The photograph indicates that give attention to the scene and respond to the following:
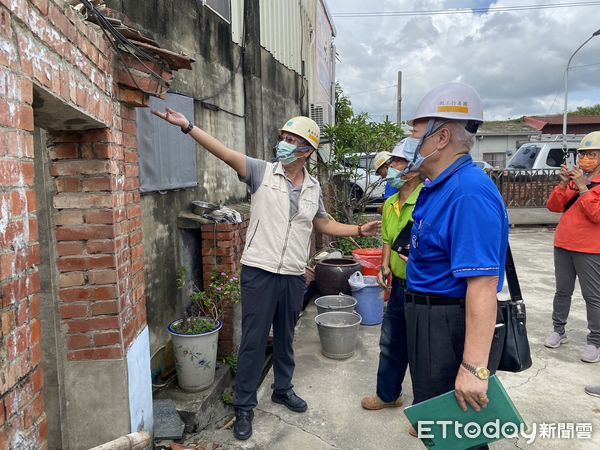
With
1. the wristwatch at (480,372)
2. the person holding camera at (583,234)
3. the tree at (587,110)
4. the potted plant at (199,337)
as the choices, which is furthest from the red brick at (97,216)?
the tree at (587,110)

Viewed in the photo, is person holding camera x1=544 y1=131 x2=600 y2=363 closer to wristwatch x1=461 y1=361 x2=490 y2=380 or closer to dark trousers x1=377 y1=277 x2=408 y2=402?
dark trousers x1=377 y1=277 x2=408 y2=402

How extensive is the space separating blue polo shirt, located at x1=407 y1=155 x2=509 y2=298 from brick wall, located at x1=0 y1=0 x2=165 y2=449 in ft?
4.73

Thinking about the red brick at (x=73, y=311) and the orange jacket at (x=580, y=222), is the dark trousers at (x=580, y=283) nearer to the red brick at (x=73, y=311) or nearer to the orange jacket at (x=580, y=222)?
the orange jacket at (x=580, y=222)

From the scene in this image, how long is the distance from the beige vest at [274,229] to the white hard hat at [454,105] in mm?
1208

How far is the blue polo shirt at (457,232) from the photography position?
1727mm

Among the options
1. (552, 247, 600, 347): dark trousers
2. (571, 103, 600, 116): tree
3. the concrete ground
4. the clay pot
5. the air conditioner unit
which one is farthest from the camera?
(571, 103, 600, 116): tree

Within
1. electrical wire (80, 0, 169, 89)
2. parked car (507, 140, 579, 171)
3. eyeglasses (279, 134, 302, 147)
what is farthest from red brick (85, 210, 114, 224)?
parked car (507, 140, 579, 171)

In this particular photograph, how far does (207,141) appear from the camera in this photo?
2686mm

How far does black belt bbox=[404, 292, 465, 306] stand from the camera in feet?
6.30

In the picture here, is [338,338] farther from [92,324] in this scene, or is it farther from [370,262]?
[92,324]

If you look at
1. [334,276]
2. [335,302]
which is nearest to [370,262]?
[334,276]

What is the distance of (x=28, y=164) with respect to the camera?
146cm

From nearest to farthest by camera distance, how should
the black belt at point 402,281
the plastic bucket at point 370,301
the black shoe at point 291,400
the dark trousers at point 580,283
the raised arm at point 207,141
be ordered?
the raised arm at point 207,141
the black belt at point 402,281
the black shoe at point 291,400
the dark trousers at point 580,283
the plastic bucket at point 370,301

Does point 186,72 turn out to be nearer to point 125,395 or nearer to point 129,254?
point 129,254
